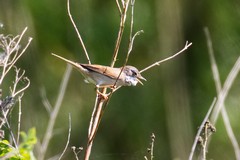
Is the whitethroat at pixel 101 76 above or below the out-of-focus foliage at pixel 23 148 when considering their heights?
above

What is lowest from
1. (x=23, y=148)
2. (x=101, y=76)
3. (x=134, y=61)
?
(x=23, y=148)

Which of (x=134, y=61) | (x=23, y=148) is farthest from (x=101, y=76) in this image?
(x=134, y=61)

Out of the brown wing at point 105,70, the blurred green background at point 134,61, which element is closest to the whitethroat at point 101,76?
the brown wing at point 105,70

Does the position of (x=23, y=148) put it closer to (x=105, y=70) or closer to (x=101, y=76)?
(x=105, y=70)

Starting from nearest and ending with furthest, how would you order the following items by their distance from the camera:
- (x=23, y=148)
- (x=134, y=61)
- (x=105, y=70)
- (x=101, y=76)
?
(x=23, y=148)
(x=105, y=70)
(x=101, y=76)
(x=134, y=61)

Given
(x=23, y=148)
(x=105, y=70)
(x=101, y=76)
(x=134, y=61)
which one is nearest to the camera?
(x=23, y=148)

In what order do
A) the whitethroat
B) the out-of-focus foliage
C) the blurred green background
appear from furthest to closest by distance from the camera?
the blurred green background
the whitethroat
the out-of-focus foliage

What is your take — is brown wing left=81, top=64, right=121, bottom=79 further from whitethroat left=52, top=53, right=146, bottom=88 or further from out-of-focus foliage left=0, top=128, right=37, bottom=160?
out-of-focus foliage left=0, top=128, right=37, bottom=160

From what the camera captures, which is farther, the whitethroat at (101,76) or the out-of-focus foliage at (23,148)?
the whitethroat at (101,76)

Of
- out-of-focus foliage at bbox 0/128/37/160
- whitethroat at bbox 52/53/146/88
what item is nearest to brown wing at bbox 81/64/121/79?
whitethroat at bbox 52/53/146/88

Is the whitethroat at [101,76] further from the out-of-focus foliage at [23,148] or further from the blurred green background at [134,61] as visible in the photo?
the blurred green background at [134,61]
